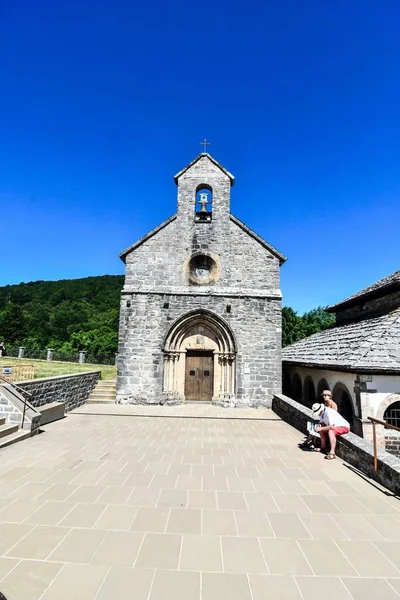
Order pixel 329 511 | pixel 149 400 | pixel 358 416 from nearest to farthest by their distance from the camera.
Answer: pixel 329 511
pixel 358 416
pixel 149 400

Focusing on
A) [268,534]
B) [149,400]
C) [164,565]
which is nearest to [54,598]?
[164,565]

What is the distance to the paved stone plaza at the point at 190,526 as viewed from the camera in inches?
114

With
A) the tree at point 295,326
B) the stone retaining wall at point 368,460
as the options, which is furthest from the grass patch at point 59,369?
the tree at point 295,326

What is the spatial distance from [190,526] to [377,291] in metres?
13.2

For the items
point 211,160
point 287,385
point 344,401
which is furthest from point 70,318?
point 344,401

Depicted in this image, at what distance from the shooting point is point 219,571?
3084mm

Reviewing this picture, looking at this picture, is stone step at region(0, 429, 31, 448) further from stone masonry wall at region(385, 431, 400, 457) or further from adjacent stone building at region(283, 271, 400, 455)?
stone masonry wall at region(385, 431, 400, 457)

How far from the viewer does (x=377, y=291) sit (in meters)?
14.1

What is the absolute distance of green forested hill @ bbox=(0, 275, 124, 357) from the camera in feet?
129

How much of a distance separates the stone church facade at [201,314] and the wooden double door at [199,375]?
0.14ft

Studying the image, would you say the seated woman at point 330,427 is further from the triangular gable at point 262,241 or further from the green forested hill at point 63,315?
the green forested hill at point 63,315

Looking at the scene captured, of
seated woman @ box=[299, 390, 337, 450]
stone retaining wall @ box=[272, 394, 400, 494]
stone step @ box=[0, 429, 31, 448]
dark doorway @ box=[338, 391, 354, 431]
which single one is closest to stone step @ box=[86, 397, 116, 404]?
stone step @ box=[0, 429, 31, 448]

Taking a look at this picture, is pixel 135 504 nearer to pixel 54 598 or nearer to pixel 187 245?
pixel 54 598

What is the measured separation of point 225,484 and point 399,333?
7.96 metres
